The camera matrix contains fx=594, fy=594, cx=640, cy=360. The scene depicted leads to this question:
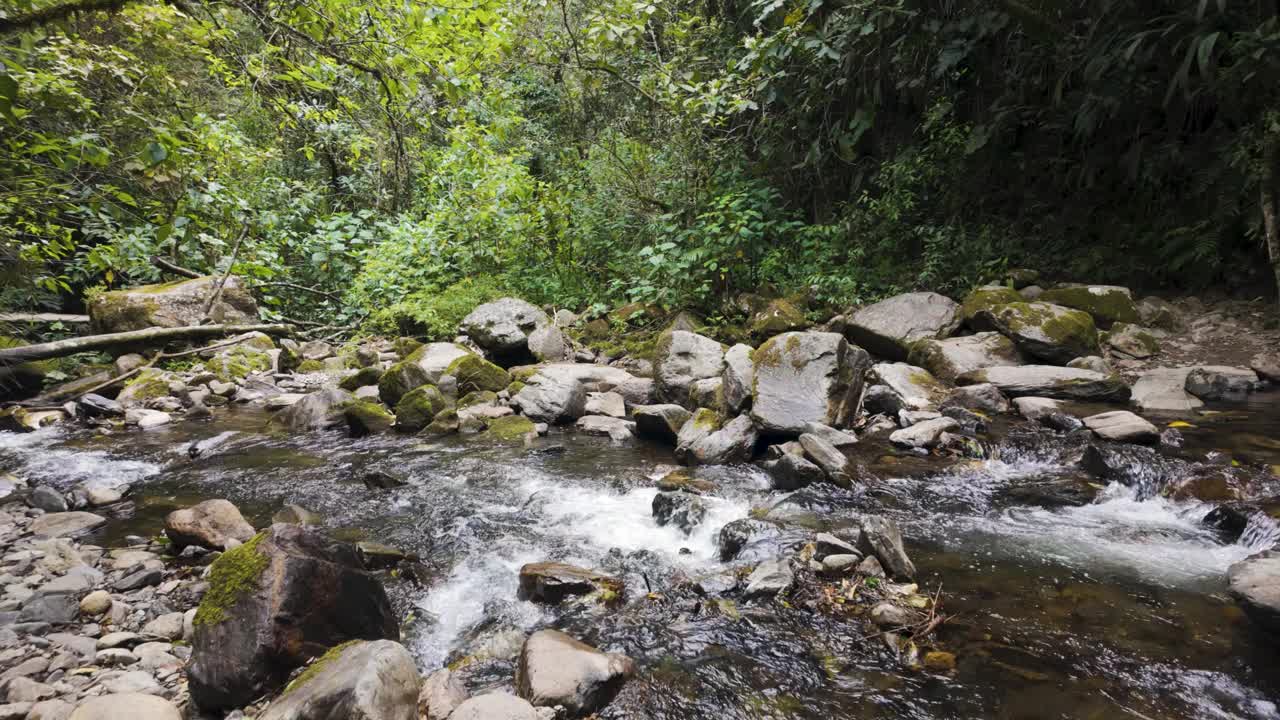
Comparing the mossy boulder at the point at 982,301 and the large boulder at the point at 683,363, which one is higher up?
the mossy boulder at the point at 982,301

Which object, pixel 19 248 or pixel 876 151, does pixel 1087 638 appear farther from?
pixel 876 151

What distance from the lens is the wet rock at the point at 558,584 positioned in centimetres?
346

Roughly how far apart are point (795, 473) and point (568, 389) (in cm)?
351

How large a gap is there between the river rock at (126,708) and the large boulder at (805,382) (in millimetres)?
4689

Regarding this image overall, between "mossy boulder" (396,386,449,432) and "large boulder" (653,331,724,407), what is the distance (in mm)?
2857

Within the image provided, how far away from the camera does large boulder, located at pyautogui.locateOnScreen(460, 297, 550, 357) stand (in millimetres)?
9562

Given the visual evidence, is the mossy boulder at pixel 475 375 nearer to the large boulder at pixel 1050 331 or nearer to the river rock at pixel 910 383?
the river rock at pixel 910 383

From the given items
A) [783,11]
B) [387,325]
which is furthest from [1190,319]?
[387,325]

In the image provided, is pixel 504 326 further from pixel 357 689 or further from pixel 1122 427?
pixel 1122 427

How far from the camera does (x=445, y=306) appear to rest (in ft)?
36.4

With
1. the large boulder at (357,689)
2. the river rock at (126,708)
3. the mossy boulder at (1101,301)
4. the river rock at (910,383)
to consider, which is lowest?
the river rock at (126,708)

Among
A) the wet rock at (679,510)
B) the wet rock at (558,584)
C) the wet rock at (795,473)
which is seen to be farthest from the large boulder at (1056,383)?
the wet rock at (558,584)

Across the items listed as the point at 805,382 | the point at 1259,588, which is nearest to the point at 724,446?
the point at 805,382

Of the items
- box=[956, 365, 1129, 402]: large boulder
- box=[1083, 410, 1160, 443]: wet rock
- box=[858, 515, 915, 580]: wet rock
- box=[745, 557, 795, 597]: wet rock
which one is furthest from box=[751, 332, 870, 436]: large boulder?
box=[745, 557, 795, 597]: wet rock
